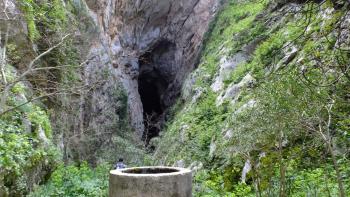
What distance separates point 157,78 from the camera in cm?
2617

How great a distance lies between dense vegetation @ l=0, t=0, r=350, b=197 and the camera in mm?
5008

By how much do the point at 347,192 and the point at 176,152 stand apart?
7140 mm

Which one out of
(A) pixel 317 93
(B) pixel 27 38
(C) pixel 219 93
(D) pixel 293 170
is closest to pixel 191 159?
(C) pixel 219 93

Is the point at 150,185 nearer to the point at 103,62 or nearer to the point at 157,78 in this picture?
the point at 103,62

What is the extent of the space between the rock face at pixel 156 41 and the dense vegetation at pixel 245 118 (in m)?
5.12

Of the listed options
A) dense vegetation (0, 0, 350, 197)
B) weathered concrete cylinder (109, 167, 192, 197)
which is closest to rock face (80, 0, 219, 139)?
dense vegetation (0, 0, 350, 197)

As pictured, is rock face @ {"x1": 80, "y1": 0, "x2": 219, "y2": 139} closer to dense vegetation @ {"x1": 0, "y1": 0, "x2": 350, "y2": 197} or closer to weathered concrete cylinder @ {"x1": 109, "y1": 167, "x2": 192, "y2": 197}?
dense vegetation @ {"x1": 0, "y1": 0, "x2": 350, "y2": 197}

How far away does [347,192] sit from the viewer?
18.2ft

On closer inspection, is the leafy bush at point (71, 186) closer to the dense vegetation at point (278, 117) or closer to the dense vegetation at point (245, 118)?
the dense vegetation at point (245, 118)

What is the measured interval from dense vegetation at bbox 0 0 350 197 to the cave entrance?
773cm

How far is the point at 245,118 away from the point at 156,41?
60.8 ft

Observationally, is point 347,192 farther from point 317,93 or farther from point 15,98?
point 15,98

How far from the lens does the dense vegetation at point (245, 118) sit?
16.4 ft

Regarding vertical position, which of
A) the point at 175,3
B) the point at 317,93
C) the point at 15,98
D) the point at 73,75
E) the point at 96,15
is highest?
the point at 175,3
